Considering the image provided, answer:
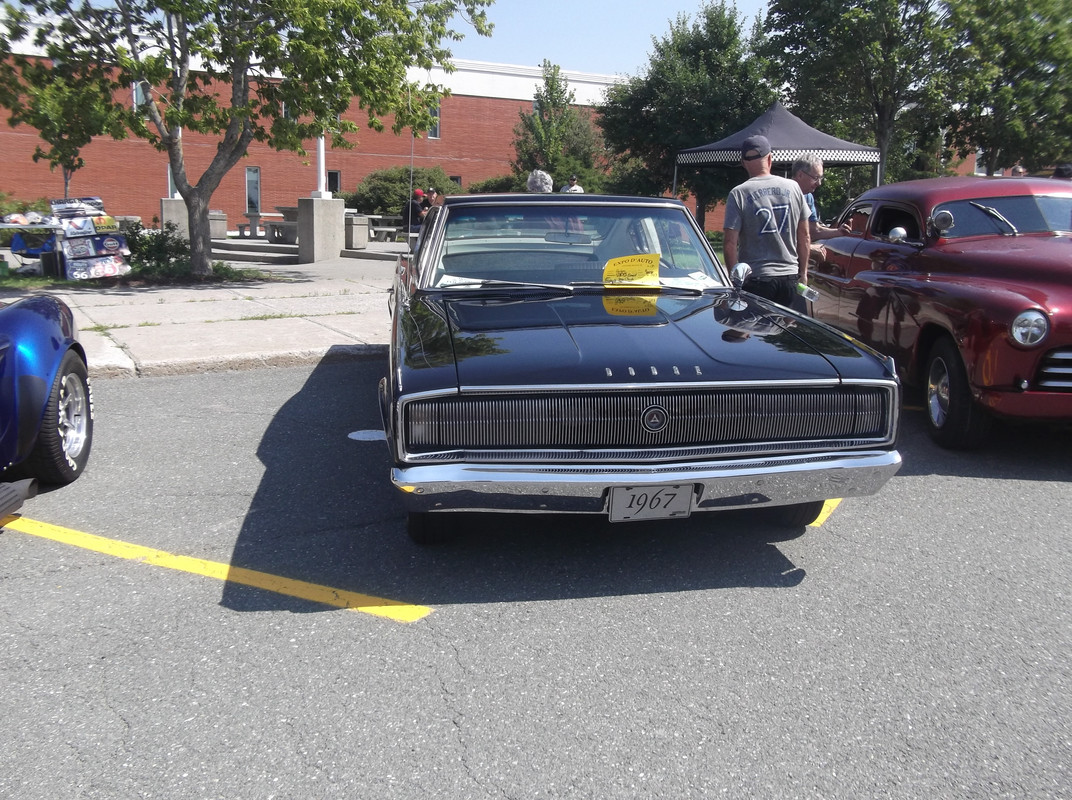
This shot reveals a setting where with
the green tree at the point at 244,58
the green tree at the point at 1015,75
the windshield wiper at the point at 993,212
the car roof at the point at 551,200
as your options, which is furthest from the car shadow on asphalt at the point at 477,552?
the green tree at the point at 1015,75

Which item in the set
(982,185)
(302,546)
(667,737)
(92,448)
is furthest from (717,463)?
(982,185)

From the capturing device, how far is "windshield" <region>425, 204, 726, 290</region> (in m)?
4.98

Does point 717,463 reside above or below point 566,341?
below

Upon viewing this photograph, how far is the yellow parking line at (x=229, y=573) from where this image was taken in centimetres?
363

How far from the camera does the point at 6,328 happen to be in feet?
14.8

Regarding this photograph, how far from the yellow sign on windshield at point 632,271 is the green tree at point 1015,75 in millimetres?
22524

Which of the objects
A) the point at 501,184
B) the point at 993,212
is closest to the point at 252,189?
the point at 501,184

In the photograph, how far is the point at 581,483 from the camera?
3.50 meters

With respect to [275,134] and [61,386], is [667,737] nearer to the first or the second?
[61,386]

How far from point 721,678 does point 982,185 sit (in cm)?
547

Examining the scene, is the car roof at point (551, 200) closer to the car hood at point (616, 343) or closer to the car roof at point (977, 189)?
the car hood at point (616, 343)

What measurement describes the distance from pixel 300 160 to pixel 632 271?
34654mm

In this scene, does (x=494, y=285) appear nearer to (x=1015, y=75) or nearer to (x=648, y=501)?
→ (x=648, y=501)

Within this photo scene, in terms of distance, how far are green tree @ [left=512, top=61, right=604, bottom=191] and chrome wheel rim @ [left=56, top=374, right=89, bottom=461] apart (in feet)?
105
